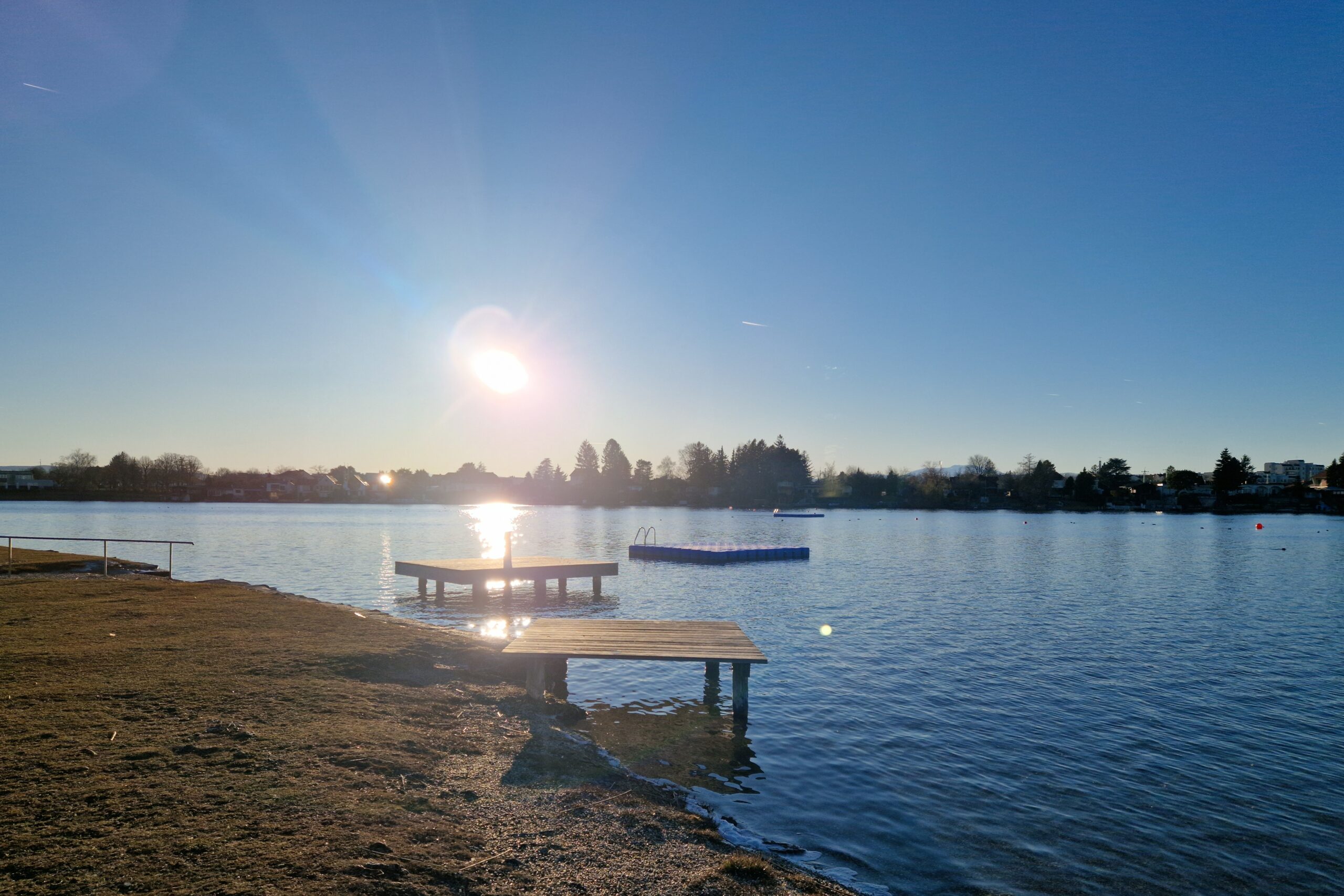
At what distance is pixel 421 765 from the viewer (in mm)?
8586

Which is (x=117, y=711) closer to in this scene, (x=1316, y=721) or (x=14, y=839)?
(x=14, y=839)

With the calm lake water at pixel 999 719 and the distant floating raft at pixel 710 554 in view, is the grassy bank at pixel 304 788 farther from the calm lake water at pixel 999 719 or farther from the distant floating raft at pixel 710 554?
the distant floating raft at pixel 710 554

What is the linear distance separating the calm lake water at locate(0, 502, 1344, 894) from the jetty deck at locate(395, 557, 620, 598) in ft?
3.68

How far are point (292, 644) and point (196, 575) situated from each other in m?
25.8

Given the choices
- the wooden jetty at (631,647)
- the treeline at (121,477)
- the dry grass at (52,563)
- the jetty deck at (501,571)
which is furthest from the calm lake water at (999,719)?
the treeline at (121,477)

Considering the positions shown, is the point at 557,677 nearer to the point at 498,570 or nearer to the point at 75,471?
the point at 498,570

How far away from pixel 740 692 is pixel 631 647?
212cm

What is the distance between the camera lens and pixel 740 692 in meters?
13.1

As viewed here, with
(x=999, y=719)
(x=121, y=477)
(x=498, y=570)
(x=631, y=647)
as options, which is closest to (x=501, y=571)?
(x=498, y=570)

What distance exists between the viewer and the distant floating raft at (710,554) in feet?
160

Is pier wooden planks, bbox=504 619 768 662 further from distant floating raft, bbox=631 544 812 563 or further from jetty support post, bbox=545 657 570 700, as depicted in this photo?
distant floating raft, bbox=631 544 812 563

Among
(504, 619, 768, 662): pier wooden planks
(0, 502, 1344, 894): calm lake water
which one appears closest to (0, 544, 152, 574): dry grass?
(0, 502, 1344, 894): calm lake water

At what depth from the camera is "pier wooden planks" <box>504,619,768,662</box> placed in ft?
41.0

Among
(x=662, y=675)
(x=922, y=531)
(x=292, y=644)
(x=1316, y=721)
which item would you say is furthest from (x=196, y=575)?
(x=922, y=531)
